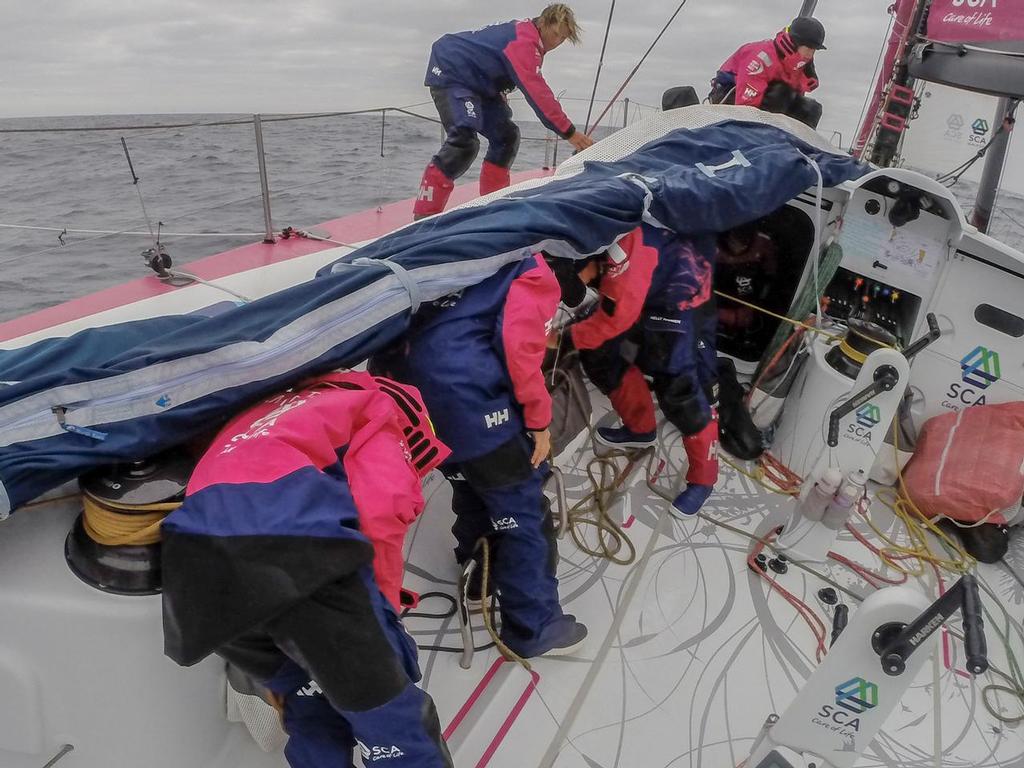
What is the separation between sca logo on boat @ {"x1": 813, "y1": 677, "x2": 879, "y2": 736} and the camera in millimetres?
1049

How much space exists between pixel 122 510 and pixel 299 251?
82.5 inches

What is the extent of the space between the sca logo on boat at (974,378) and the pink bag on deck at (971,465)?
85 millimetres

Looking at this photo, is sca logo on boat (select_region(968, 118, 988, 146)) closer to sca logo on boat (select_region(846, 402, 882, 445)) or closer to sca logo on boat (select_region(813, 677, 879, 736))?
sca logo on boat (select_region(846, 402, 882, 445))

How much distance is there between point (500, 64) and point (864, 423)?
224 centimetres

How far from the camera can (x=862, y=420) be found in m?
1.96

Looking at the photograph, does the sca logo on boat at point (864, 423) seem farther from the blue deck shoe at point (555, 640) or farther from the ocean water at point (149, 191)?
Answer: the ocean water at point (149, 191)

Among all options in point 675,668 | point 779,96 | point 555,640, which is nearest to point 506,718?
point 555,640

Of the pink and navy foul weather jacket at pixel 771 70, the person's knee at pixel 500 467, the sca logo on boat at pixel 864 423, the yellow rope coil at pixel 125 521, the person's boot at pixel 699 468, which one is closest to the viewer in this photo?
the yellow rope coil at pixel 125 521

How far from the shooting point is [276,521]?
31.7 inches

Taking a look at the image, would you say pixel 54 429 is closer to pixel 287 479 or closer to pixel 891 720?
pixel 287 479

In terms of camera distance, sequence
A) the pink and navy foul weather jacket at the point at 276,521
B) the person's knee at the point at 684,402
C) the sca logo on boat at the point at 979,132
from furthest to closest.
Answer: the sca logo on boat at the point at 979,132
the person's knee at the point at 684,402
the pink and navy foul weather jacket at the point at 276,521

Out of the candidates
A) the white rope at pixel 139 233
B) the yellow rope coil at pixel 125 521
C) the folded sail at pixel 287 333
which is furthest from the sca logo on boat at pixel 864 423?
the white rope at pixel 139 233

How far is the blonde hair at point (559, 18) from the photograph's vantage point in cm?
300

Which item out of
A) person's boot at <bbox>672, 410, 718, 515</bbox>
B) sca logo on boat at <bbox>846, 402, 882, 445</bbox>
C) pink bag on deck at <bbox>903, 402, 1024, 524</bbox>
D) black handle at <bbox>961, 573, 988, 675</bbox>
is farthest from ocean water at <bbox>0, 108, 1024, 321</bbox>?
pink bag on deck at <bbox>903, 402, 1024, 524</bbox>
